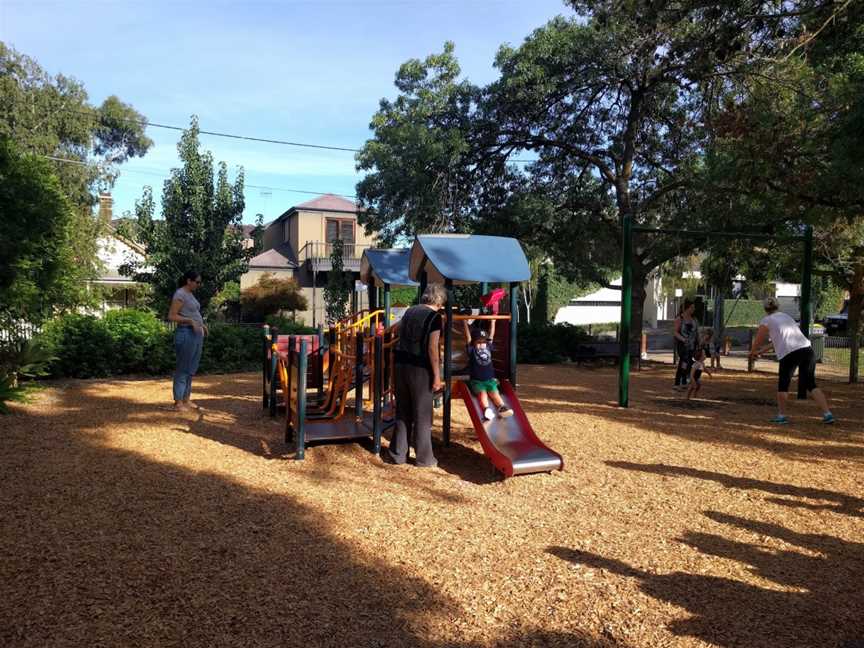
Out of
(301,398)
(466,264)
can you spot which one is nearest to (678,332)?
(466,264)

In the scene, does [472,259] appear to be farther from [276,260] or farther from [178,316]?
[276,260]

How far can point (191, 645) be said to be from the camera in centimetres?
279

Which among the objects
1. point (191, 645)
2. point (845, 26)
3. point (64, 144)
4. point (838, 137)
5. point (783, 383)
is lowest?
point (191, 645)

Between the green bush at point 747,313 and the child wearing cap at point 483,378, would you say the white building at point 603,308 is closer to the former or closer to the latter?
the green bush at point 747,313

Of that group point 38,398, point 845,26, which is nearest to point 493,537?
point 38,398

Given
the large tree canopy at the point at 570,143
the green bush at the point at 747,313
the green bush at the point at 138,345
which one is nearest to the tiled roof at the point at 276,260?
the large tree canopy at the point at 570,143

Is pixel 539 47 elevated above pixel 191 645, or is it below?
above

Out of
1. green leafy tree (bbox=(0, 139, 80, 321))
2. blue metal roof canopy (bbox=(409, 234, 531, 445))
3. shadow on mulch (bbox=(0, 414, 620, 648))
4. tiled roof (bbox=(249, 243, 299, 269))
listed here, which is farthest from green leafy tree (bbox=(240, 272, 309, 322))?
shadow on mulch (bbox=(0, 414, 620, 648))

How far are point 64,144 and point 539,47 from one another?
2413 cm

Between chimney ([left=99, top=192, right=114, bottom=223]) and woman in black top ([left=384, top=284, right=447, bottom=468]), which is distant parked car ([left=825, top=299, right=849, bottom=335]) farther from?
chimney ([left=99, top=192, right=114, bottom=223])

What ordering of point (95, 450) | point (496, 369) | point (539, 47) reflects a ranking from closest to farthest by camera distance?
point (95, 450) → point (496, 369) → point (539, 47)

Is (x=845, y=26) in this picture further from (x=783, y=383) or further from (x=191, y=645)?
(x=191, y=645)

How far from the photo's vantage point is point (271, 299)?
26.8 m

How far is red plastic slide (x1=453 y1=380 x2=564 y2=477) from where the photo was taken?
17.8ft
